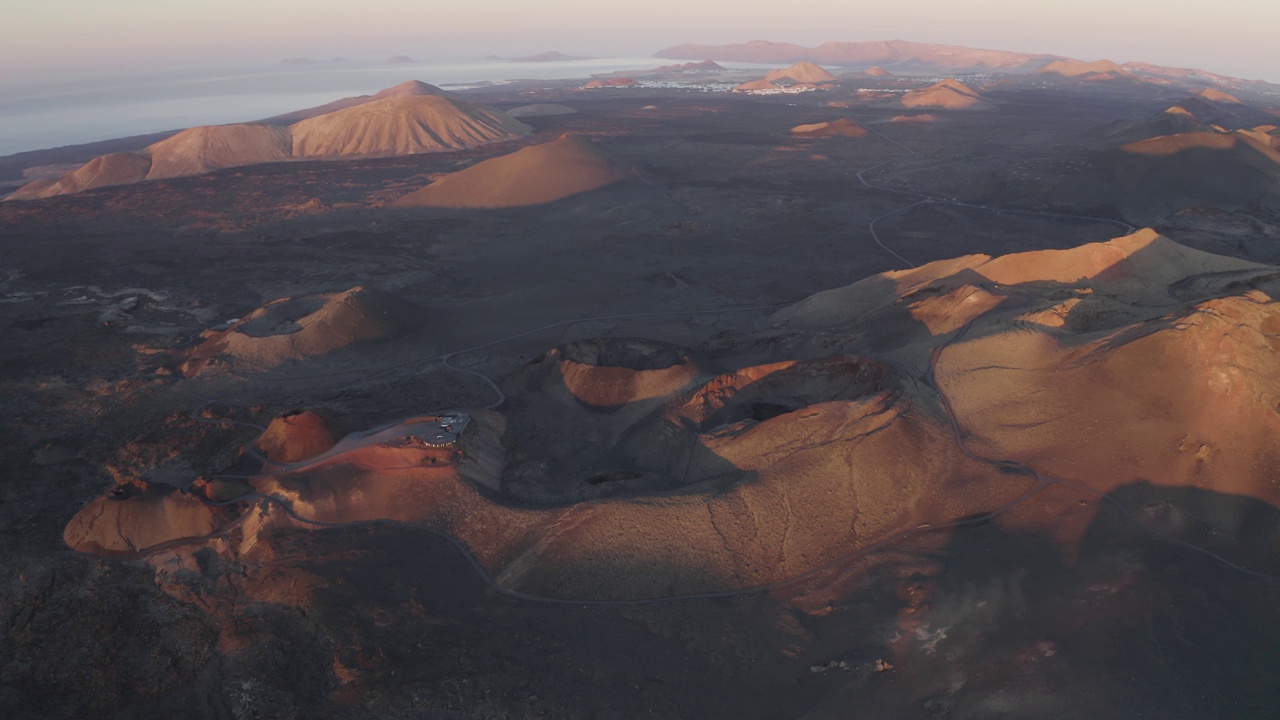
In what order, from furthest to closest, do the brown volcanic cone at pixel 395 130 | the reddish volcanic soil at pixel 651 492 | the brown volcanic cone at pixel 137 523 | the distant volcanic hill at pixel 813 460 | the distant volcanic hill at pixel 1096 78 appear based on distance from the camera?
the distant volcanic hill at pixel 1096 78 → the brown volcanic cone at pixel 395 130 → the brown volcanic cone at pixel 137 523 → the distant volcanic hill at pixel 813 460 → the reddish volcanic soil at pixel 651 492

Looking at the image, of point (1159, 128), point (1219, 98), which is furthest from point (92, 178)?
point (1219, 98)

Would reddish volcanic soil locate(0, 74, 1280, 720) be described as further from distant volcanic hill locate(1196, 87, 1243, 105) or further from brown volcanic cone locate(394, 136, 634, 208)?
distant volcanic hill locate(1196, 87, 1243, 105)

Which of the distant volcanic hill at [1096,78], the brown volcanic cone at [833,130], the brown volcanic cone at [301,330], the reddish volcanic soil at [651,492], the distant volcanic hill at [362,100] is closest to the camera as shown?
the reddish volcanic soil at [651,492]

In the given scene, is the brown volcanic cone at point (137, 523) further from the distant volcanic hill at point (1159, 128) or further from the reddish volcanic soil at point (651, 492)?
the distant volcanic hill at point (1159, 128)

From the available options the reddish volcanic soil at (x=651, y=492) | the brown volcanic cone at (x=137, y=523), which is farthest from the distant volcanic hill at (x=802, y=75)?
the brown volcanic cone at (x=137, y=523)

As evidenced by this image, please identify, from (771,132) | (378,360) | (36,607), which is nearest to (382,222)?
(378,360)

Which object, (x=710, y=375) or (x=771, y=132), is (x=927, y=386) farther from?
(x=771, y=132)
